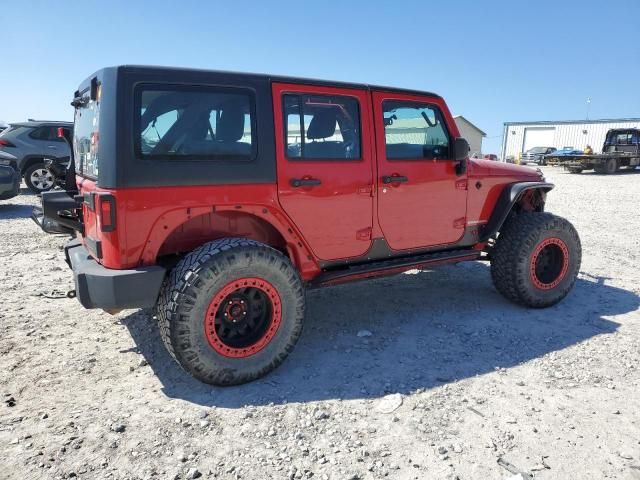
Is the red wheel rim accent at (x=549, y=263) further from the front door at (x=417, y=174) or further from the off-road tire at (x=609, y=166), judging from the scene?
the off-road tire at (x=609, y=166)

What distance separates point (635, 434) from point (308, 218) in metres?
2.39

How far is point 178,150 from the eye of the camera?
3006mm

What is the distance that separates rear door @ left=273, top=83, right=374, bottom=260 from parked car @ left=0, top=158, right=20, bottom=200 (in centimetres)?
835

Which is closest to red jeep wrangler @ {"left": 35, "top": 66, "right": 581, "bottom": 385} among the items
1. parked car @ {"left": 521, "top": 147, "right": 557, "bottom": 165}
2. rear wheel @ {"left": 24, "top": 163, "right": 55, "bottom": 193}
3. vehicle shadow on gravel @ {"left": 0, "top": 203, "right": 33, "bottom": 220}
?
vehicle shadow on gravel @ {"left": 0, "top": 203, "right": 33, "bottom": 220}

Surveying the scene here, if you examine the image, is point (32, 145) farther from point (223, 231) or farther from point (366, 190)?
point (366, 190)

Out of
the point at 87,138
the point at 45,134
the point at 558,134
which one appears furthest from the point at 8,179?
the point at 558,134

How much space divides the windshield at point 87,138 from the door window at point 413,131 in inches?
85.2

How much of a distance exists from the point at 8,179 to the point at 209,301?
27.8 feet

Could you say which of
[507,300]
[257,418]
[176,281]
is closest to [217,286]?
[176,281]

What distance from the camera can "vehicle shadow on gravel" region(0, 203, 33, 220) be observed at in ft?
29.8

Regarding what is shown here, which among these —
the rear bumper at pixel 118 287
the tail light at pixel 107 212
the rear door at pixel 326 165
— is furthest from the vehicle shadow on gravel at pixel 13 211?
the rear door at pixel 326 165

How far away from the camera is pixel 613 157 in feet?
69.7

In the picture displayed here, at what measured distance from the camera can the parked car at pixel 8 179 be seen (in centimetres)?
920

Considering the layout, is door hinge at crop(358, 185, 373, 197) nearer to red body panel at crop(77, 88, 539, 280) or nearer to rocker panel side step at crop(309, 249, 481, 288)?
red body panel at crop(77, 88, 539, 280)
